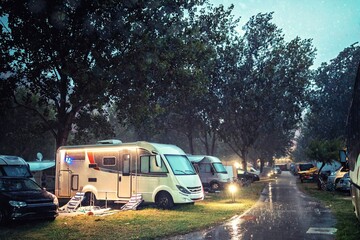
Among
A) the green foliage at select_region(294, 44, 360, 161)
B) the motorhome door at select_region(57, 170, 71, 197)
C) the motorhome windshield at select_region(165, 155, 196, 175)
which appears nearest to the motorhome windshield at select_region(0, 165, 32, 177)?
the motorhome door at select_region(57, 170, 71, 197)

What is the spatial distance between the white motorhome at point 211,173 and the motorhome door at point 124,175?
35.4ft

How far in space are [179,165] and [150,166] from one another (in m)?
1.33

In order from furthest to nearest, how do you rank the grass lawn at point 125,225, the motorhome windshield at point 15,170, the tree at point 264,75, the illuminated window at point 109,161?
1. the tree at point 264,75
2. the illuminated window at point 109,161
3. the motorhome windshield at point 15,170
4. the grass lawn at point 125,225

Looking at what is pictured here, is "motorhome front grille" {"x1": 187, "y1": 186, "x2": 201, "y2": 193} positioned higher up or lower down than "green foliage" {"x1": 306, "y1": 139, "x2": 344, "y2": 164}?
lower down

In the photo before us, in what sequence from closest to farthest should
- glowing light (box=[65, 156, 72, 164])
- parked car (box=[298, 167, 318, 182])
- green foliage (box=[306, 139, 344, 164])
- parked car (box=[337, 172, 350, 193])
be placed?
glowing light (box=[65, 156, 72, 164]) → parked car (box=[337, 172, 350, 193]) → green foliage (box=[306, 139, 344, 164]) → parked car (box=[298, 167, 318, 182])

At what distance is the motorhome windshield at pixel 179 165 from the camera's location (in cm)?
1591

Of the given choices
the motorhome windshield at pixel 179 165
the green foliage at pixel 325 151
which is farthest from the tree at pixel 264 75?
the motorhome windshield at pixel 179 165

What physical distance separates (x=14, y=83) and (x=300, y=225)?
50.3 ft

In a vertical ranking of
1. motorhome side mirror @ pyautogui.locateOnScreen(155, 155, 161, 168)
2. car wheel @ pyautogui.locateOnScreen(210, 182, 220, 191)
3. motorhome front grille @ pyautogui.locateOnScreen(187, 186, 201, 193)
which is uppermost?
motorhome side mirror @ pyautogui.locateOnScreen(155, 155, 161, 168)

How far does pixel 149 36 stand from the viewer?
57.0ft

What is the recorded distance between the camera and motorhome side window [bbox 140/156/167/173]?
15.7 metres

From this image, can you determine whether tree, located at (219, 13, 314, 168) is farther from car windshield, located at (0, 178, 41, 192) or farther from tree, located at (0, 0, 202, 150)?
car windshield, located at (0, 178, 41, 192)

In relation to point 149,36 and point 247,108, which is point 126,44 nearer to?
point 149,36

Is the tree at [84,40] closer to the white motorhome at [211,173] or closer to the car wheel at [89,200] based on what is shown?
the car wheel at [89,200]
